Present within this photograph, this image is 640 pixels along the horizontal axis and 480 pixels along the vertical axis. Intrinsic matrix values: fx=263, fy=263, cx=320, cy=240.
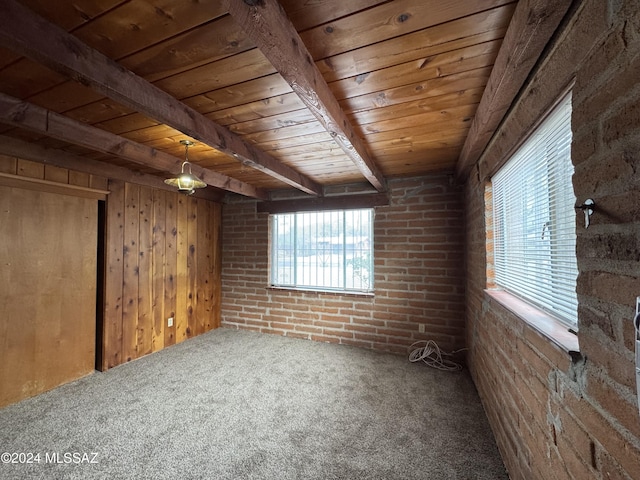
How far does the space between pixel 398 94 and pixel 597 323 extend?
1325 mm

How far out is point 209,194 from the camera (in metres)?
3.99

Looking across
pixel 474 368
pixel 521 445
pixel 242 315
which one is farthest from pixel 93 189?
pixel 474 368

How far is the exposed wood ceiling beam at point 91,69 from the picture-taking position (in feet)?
3.07

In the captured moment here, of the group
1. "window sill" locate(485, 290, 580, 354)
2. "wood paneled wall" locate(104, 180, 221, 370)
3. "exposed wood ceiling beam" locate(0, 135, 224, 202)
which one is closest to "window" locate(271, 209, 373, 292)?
"wood paneled wall" locate(104, 180, 221, 370)

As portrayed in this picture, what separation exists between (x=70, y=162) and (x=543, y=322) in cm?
370

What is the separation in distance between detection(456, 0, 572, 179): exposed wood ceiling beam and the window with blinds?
21 cm

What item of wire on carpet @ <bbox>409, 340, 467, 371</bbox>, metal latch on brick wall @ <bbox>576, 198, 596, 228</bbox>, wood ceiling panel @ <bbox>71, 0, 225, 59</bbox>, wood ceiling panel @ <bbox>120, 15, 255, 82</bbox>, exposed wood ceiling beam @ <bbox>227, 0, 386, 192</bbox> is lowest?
wire on carpet @ <bbox>409, 340, 467, 371</bbox>

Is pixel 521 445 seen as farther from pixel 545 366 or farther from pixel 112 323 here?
pixel 112 323

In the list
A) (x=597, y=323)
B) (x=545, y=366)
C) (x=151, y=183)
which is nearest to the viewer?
(x=597, y=323)

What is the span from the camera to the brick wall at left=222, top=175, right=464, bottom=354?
303 centimetres

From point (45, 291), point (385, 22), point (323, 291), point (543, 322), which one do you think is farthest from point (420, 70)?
point (45, 291)

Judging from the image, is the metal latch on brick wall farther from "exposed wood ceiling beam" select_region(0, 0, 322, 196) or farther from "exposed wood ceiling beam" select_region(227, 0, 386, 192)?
"exposed wood ceiling beam" select_region(0, 0, 322, 196)

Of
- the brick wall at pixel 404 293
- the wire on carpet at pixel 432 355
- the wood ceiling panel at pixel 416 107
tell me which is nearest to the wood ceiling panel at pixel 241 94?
the wood ceiling panel at pixel 416 107

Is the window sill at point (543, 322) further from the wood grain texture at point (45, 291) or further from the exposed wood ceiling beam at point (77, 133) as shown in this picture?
the wood grain texture at point (45, 291)
